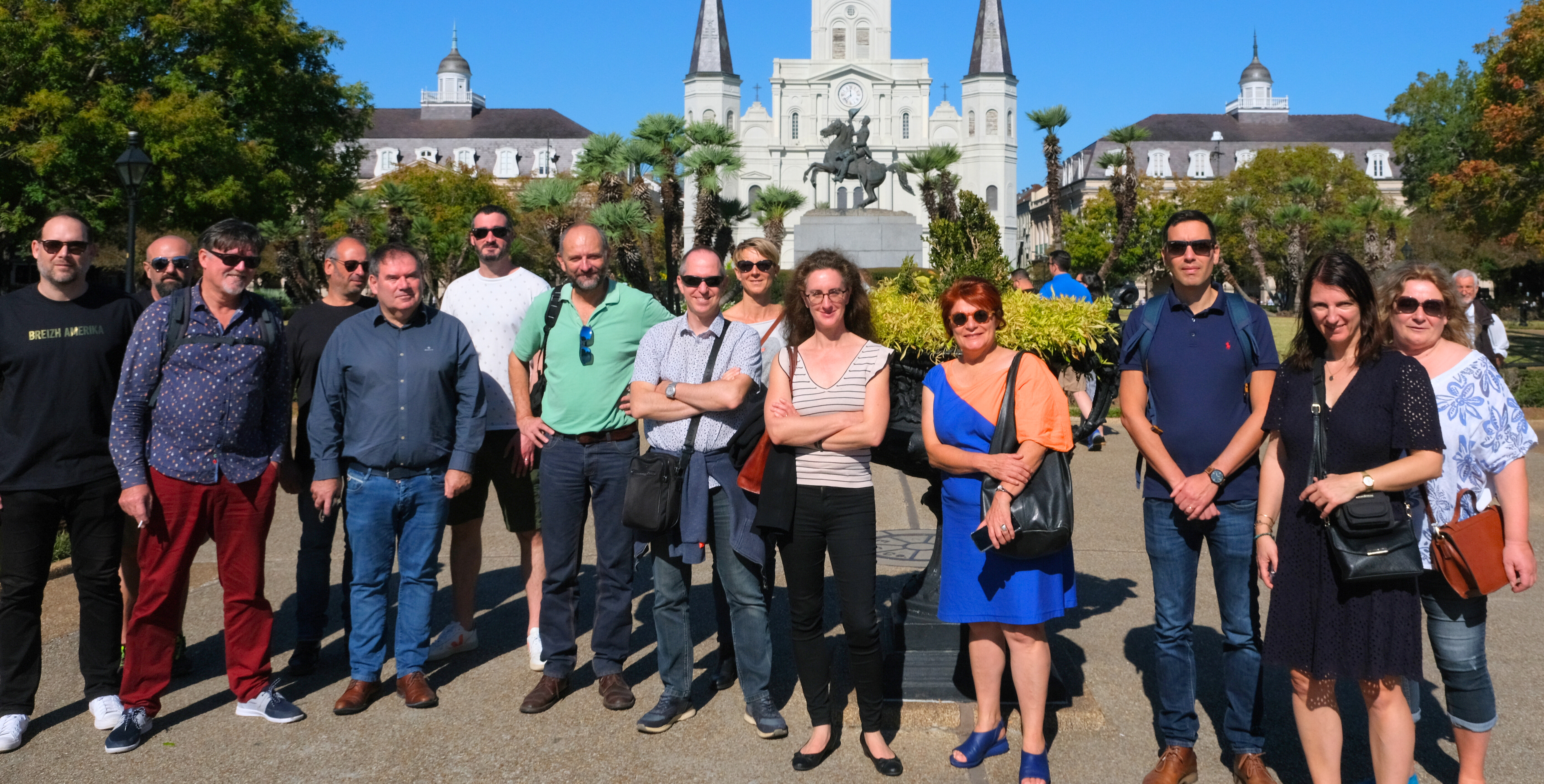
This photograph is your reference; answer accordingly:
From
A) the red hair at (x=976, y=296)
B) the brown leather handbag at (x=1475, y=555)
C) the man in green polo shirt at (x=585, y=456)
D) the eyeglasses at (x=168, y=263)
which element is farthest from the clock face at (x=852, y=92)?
the brown leather handbag at (x=1475, y=555)

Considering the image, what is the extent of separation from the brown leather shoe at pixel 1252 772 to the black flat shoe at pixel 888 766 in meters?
1.19

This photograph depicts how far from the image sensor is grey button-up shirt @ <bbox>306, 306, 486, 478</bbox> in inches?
192

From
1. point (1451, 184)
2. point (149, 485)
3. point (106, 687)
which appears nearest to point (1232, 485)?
A: point (149, 485)

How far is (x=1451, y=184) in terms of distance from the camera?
1041 inches

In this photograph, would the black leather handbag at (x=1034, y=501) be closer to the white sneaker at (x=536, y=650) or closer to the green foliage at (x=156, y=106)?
the white sneaker at (x=536, y=650)

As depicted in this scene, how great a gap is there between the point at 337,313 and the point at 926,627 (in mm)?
3222

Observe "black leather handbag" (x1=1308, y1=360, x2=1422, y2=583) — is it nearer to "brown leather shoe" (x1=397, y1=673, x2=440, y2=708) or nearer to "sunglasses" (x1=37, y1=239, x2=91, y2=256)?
"brown leather shoe" (x1=397, y1=673, x2=440, y2=708)

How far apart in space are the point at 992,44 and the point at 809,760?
8997 cm

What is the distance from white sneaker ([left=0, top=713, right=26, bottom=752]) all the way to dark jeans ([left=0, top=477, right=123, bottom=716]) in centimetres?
5

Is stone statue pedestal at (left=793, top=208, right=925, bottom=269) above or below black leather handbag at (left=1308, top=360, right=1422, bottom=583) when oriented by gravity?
above

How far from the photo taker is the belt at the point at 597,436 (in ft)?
16.5

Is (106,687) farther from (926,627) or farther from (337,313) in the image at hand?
(926,627)

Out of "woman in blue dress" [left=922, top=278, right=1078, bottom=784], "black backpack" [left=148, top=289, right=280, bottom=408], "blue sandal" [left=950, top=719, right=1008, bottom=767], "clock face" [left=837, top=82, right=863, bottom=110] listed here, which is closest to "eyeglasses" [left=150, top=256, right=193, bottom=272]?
"black backpack" [left=148, top=289, right=280, bottom=408]

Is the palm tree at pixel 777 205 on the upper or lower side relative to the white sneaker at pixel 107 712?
upper
